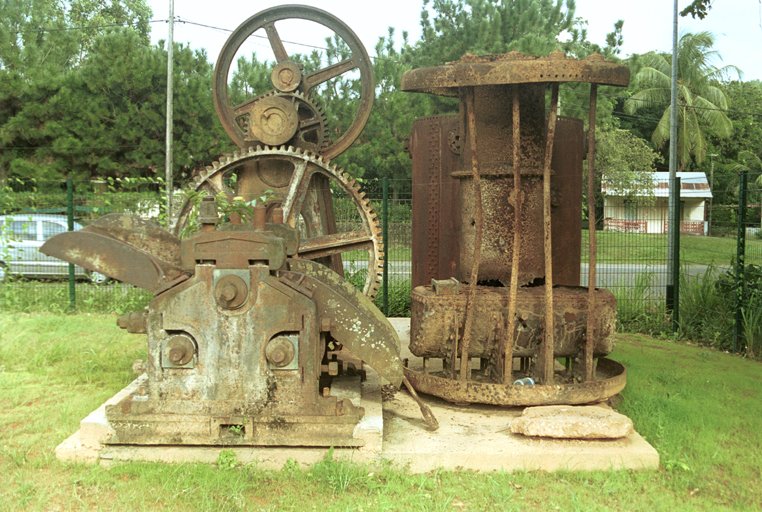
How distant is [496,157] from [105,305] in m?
6.63

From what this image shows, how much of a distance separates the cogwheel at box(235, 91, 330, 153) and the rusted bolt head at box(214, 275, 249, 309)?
305 centimetres

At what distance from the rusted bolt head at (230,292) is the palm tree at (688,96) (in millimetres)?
31707

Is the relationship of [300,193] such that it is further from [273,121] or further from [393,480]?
[393,480]

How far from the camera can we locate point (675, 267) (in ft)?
29.9

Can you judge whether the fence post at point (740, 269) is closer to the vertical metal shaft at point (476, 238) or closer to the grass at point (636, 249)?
the grass at point (636, 249)

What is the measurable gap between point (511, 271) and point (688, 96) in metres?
32.4

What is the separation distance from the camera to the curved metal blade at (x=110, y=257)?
4672mm

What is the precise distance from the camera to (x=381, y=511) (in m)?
3.79

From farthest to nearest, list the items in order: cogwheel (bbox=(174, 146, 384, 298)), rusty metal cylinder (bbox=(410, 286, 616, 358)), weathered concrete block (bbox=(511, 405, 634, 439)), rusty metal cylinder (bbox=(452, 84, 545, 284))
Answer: cogwheel (bbox=(174, 146, 384, 298)) → rusty metal cylinder (bbox=(452, 84, 545, 284)) → rusty metal cylinder (bbox=(410, 286, 616, 358)) → weathered concrete block (bbox=(511, 405, 634, 439))

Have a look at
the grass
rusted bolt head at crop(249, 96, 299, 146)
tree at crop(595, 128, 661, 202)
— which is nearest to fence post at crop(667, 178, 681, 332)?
the grass

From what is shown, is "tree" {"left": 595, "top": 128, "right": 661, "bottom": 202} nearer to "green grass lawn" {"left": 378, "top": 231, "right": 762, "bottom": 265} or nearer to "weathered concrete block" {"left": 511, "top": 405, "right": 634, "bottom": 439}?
"green grass lawn" {"left": 378, "top": 231, "right": 762, "bottom": 265}

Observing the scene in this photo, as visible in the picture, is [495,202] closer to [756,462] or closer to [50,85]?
[756,462]

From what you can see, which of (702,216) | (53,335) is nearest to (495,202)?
(53,335)

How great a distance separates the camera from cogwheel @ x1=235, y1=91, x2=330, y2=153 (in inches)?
288
